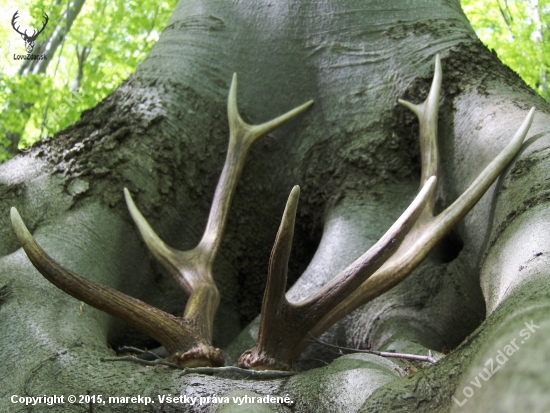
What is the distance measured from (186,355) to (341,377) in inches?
16.6

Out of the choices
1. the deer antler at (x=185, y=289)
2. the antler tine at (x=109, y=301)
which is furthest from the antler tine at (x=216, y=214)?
the antler tine at (x=109, y=301)

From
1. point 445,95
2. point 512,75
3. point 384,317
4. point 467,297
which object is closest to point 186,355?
point 384,317

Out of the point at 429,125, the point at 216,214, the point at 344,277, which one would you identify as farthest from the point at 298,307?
the point at 429,125

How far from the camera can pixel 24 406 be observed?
3.97 feet

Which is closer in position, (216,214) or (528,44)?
(216,214)

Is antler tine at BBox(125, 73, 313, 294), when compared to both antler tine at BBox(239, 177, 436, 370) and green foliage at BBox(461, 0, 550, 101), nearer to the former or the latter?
antler tine at BBox(239, 177, 436, 370)

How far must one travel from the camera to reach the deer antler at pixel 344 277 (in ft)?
4.39

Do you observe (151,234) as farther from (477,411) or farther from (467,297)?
(477,411)

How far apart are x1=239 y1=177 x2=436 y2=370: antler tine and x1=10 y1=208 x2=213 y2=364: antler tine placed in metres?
0.19

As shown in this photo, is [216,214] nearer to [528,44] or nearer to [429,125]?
[429,125]

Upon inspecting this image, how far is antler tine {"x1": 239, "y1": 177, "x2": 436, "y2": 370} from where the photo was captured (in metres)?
A: 1.35
